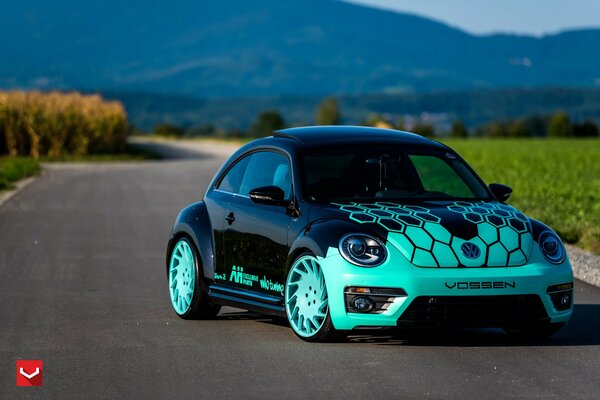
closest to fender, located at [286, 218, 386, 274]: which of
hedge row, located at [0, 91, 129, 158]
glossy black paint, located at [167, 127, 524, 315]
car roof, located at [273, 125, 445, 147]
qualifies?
glossy black paint, located at [167, 127, 524, 315]

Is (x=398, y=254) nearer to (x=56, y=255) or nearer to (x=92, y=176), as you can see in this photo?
(x=56, y=255)

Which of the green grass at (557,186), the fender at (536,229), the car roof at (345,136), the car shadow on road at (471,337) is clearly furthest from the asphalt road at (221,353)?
the green grass at (557,186)

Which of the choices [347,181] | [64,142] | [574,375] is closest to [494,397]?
[574,375]

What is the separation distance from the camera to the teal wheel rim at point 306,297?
29.5 ft

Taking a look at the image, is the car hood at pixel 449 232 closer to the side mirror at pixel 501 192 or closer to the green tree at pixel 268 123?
the side mirror at pixel 501 192

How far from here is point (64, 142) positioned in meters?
48.6

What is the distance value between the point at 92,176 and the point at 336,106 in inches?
3572

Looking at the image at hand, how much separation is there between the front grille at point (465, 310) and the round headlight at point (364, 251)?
0.35m

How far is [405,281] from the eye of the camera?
8586 millimetres

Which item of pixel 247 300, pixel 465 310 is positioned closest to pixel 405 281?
pixel 465 310

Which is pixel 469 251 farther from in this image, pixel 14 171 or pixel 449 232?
pixel 14 171

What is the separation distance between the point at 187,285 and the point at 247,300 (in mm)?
880

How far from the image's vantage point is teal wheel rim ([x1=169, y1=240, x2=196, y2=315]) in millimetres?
10562

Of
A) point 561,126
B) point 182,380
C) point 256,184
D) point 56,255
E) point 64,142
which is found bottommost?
point 561,126
